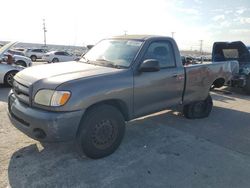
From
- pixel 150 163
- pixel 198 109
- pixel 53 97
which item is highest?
pixel 53 97

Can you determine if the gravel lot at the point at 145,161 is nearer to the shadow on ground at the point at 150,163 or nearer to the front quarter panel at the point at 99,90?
the shadow on ground at the point at 150,163

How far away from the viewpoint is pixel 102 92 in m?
3.75

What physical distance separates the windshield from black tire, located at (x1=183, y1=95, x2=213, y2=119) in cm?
242

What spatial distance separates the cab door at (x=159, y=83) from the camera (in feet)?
14.5

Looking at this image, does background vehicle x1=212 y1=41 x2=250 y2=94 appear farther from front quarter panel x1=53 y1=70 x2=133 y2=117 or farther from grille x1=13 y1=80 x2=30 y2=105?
grille x1=13 y1=80 x2=30 y2=105

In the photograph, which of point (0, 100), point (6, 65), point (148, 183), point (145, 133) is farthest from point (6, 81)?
point (148, 183)

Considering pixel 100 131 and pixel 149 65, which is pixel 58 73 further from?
pixel 149 65

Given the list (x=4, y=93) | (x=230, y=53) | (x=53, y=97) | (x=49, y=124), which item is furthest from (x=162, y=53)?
(x=230, y=53)

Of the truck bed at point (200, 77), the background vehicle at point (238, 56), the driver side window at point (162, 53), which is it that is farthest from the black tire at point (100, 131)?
the background vehicle at point (238, 56)

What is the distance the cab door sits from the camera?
Result: 4.43 metres

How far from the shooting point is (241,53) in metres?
10.3

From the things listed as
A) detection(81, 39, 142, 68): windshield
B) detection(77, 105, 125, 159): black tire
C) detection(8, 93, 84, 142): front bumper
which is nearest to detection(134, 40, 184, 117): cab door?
detection(81, 39, 142, 68): windshield

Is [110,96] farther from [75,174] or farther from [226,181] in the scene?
[226,181]

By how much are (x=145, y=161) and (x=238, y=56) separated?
8.26 m
